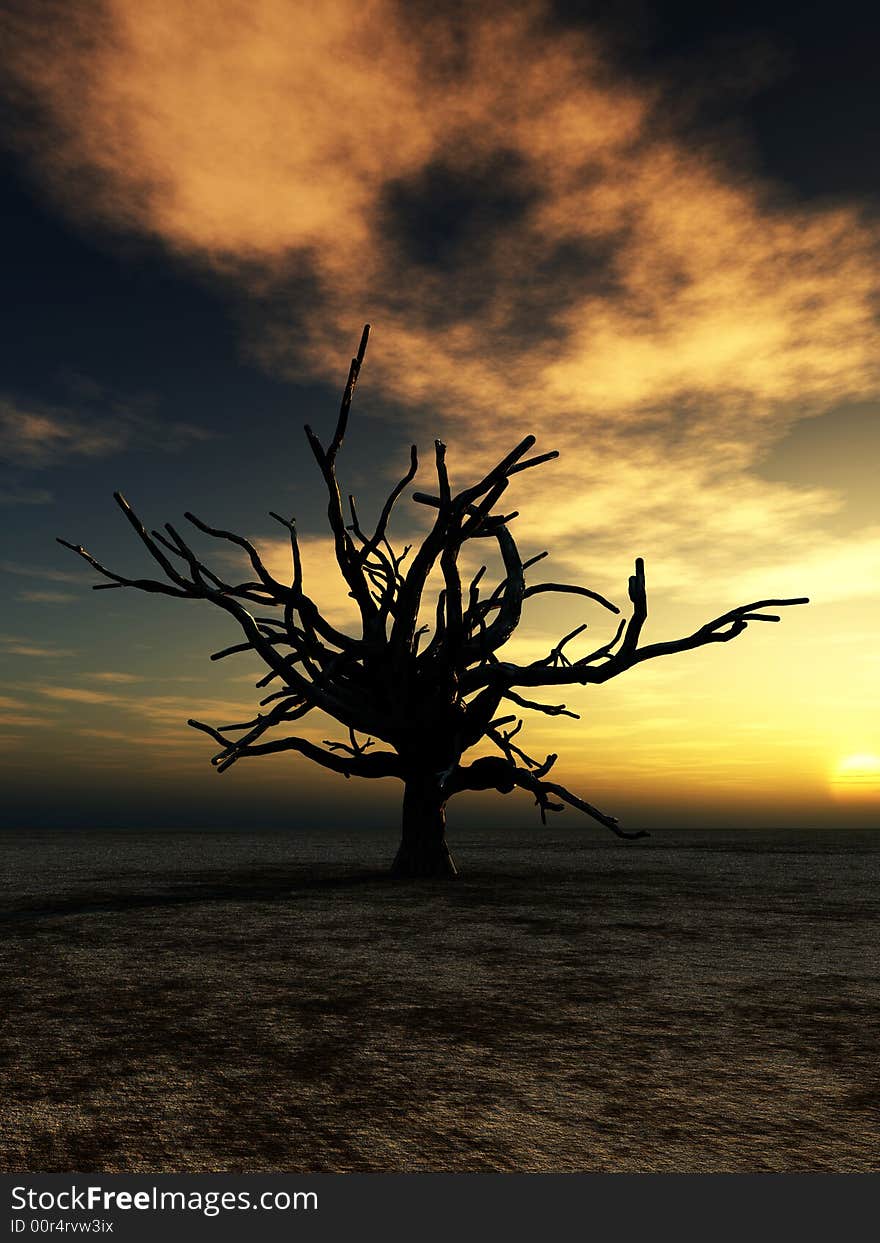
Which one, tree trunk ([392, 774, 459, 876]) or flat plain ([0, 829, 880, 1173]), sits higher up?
tree trunk ([392, 774, 459, 876])

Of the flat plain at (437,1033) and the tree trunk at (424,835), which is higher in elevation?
the tree trunk at (424,835)

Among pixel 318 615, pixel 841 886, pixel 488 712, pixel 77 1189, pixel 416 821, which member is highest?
pixel 318 615

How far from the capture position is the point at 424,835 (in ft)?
45.4

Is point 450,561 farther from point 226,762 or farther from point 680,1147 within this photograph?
point 680,1147

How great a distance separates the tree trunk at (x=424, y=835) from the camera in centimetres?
1375

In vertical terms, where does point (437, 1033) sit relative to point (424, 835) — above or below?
below

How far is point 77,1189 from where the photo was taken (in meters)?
3.05

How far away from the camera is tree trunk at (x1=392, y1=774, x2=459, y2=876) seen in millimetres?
13750

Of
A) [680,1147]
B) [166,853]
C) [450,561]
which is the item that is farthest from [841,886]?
[166,853]

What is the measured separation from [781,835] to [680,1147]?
2465 cm

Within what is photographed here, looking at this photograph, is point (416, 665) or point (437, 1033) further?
point (416, 665)

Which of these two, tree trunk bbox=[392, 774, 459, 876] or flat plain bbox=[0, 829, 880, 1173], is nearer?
flat plain bbox=[0, 829, 880, 1173]

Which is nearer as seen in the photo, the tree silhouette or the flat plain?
the flat plain

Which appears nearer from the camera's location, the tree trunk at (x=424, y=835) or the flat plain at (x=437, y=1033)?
the flat plain at (x=437, y=1033)
